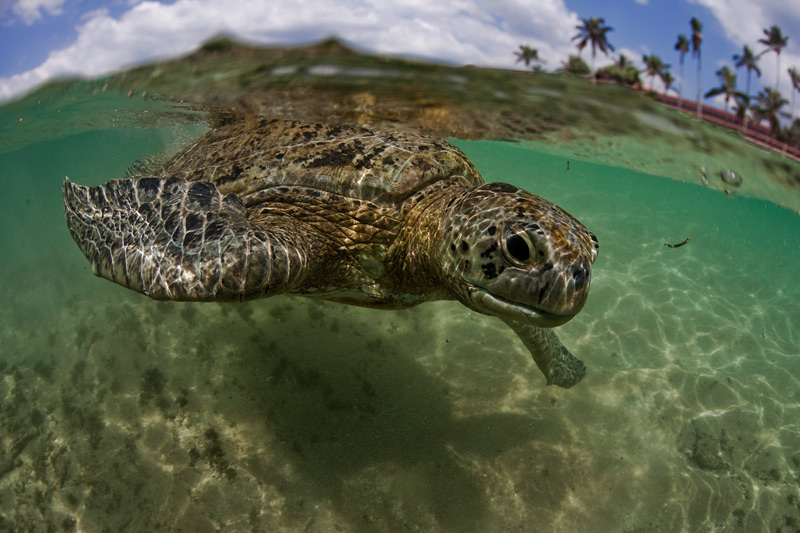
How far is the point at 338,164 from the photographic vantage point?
4367 millimetres

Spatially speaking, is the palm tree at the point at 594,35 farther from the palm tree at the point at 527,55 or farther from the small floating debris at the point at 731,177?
the small floating debris at the point at 731,177

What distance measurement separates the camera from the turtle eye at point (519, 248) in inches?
112

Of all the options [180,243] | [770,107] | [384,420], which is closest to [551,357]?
[384,420]

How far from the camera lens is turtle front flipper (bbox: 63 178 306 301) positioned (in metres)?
3.20

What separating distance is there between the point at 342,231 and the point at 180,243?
1.41 m

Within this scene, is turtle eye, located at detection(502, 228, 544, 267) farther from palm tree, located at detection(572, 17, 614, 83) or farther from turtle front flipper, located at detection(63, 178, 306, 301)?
palm tree, located at detection(572, 17, 614, 83)

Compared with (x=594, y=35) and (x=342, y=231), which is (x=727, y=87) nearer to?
(x=594, y=35)

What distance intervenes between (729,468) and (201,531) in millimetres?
6541

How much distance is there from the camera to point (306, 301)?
678 centimetres

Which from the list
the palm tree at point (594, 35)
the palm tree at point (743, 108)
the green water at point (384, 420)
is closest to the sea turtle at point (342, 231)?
the green water at point (384, 420)

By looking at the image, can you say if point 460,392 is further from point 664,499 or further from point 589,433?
point 664,499

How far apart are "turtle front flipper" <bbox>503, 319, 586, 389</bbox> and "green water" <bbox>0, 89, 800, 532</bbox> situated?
36cm

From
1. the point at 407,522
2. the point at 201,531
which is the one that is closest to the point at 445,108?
the point at 407,522

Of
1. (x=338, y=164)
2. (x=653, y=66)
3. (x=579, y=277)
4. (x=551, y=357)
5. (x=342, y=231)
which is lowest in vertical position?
(x=551, y=357)
